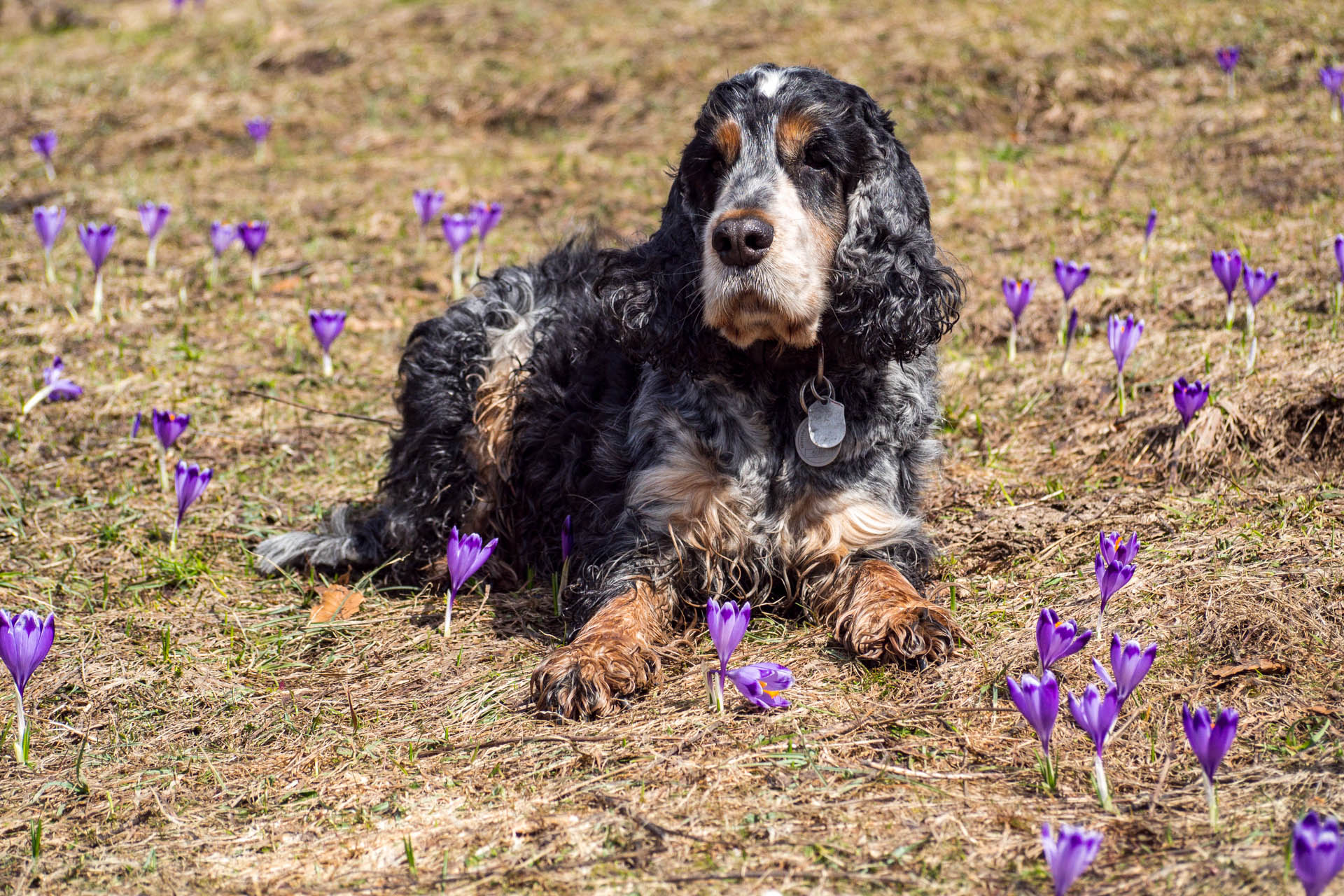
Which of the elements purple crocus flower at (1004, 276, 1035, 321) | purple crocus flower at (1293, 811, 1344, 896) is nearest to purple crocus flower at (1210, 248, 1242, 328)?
purple crocus flower at (1004, 276, 1035, 321)

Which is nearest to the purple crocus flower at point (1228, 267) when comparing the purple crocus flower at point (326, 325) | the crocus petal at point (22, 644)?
the purple crocus flower at point (326, 325)

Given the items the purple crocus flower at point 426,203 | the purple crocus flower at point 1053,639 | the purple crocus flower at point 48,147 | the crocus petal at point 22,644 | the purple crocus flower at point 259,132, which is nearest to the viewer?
the purple crocus flower at point 1053,639

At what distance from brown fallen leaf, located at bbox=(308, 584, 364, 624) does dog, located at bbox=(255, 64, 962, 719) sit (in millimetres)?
844

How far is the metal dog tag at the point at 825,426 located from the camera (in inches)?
161

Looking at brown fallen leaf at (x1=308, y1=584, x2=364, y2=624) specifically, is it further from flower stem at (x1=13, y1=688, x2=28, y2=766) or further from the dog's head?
Answer: the dog's head

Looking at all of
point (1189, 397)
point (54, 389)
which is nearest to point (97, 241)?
point (54, 389)

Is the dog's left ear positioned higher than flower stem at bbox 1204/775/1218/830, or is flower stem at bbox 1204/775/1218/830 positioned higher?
the dog's left ear

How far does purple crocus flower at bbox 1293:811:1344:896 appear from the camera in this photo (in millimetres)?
2080

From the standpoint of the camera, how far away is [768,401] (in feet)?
13.6

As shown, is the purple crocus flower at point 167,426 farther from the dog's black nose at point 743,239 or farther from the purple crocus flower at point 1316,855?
the purple crocus flower at point 1316,855

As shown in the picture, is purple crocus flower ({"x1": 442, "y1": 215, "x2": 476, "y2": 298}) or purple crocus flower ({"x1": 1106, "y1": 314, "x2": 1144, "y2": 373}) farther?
purple crocus flower ({"x1": 442, "y1": 215, "x2": 476, "y2": 298})

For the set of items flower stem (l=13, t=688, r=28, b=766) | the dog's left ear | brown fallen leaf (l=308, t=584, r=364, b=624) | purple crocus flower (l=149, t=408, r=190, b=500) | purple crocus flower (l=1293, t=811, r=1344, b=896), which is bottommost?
brown fallen leaf (l=308, t=584, r=364, b=624)

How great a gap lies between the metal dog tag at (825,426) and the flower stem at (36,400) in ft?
11.6

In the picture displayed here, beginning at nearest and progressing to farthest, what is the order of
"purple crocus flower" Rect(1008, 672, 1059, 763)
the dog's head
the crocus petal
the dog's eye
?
"purple crocus flower" Rect(1008, 672, 1059, 763) → the crocus petal → the dog's head → the dog's eye
